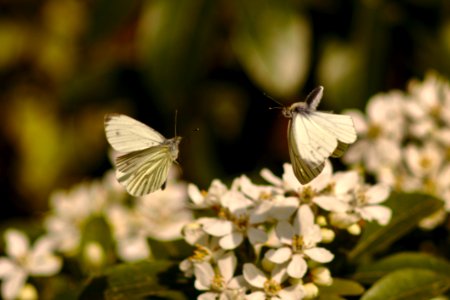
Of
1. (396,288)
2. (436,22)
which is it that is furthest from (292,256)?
(436,22)

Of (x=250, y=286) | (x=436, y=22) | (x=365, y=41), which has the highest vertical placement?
(x=436, y=22)

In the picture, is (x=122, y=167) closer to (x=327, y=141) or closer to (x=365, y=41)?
(x=327, y=141)

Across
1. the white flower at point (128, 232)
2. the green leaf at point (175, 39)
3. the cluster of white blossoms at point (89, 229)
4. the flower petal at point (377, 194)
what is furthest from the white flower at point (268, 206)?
the green leaf at point (175, 39)

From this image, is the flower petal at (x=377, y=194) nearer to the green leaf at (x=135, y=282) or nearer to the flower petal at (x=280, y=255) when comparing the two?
the flower petal at (x=280, y=255)

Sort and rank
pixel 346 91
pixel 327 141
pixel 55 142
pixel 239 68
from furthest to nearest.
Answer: pixel 55 142 < pixel 239 68 < pixel 346 91 < pixel 327 141

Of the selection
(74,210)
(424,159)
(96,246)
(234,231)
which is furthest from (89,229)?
(424,159)

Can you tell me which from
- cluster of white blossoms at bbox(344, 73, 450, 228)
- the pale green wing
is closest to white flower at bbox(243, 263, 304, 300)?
the pale green wing
